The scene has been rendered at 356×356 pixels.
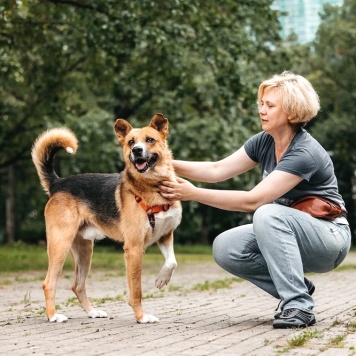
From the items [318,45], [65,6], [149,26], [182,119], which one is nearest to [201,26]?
[149,26]

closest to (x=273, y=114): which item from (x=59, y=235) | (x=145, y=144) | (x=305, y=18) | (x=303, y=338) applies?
(x=145, y=144)

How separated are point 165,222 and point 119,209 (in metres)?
0.46

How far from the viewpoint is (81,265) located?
751 cm

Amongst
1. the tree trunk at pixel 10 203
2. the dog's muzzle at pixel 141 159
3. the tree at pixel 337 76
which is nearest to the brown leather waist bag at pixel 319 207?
the dog's muzzle at pixel 141 159

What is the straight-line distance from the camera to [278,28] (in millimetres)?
22047

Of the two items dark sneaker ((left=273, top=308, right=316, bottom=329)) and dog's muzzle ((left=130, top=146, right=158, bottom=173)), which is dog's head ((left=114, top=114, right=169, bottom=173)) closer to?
dog's muzzle ((left=130, top=146, right=158, bottom=173))

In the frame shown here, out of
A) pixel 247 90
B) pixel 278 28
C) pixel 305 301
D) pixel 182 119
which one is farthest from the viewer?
pixel 182 119

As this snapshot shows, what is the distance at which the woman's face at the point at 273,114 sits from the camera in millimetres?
6496

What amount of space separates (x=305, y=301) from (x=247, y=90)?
10.5 m

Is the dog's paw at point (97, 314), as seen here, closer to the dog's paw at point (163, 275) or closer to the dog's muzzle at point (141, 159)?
Answer: the dog's paw at point (163, 275)

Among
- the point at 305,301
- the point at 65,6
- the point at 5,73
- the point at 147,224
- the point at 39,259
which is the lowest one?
the point at 39,259

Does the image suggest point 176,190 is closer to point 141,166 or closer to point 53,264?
point 141,166

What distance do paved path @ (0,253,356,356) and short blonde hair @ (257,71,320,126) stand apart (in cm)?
171

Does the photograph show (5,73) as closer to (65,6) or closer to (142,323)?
(65,6)
